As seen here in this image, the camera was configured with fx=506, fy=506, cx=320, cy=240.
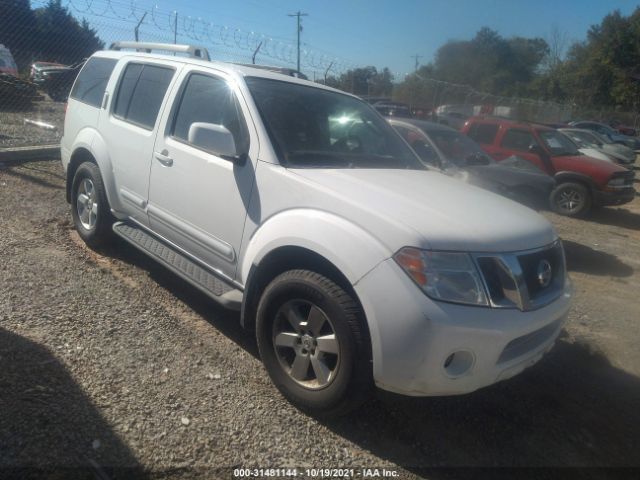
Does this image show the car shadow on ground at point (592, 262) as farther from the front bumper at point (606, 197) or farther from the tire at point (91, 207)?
the tire at point (91, 207)

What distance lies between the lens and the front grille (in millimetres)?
2562

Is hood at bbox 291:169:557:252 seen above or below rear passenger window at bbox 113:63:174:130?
below

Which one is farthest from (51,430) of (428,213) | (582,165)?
(582,165)

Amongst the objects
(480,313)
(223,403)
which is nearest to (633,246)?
(480,313)

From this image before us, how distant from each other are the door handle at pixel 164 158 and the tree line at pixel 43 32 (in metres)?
4.60

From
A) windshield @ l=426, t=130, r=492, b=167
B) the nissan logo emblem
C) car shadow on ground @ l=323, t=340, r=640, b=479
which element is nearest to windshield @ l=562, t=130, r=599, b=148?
windshield @ l=426, t=130, r=492, b=167

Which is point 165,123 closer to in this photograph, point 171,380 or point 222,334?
point 222,334

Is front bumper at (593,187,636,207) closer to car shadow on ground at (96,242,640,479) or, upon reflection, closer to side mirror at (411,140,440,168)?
side mirror at (411,140,440,168)

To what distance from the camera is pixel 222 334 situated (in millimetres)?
3754

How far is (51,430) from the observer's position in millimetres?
2521

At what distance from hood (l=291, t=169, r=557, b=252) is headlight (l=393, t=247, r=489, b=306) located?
50 millimetres

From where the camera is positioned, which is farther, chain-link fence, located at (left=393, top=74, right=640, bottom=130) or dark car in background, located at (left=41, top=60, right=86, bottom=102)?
chain-link fence, located at (left=393, top=74, right=640, bottom=130)

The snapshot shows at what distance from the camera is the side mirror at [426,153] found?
23.7ft

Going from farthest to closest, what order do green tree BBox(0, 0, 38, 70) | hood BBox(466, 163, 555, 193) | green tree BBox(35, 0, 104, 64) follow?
green tree BBox(35, 0, 104, 64), green tree BBox(0, 0, 38, 70), hood BBox(466, 163, 555, 193)
